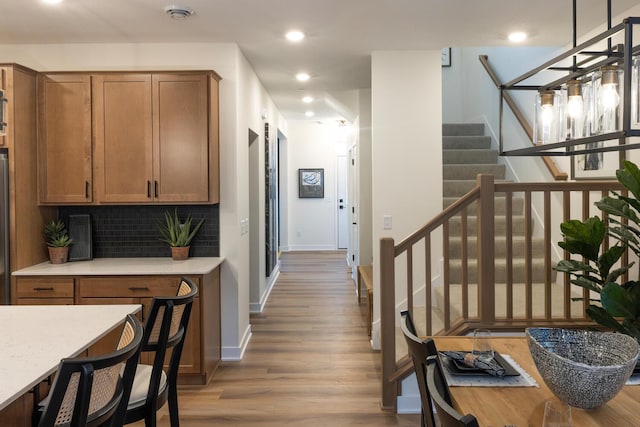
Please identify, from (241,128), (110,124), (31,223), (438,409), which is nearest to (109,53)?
(110,124)

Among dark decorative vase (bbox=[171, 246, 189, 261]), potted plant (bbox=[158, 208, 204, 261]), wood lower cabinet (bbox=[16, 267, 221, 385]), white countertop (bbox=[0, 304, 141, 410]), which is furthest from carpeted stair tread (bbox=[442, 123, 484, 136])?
white countertop (bbox=[0, 304, 141, 410])

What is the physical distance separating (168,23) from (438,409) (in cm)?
337

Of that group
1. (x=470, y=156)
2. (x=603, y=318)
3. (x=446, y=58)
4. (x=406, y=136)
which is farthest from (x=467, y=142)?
(x=603, y=318)

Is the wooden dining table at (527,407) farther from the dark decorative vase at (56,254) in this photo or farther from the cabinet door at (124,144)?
the dark decorative vase at (56,254)

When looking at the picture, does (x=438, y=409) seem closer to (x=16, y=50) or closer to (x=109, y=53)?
(x=109, y=53)

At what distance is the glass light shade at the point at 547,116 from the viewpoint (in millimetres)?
1951

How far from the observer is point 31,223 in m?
3.76

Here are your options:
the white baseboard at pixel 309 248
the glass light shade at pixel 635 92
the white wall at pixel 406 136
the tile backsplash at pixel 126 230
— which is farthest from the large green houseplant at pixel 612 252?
the white baseboard at pixel 309 248

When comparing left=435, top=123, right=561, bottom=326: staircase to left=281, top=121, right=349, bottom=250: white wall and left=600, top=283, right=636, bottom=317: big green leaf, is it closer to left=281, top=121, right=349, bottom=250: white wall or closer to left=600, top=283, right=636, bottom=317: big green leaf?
left=600, top=283, right=636, bottom=317: big green leaf

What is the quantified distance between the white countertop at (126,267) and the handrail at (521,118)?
256 cm

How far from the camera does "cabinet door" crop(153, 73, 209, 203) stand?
3.87 m

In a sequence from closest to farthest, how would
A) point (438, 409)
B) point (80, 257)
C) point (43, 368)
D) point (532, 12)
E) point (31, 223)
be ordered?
point (438, 409)
point (43, 368)
point (532, 12)
point (31, 223)
point (80, 257)

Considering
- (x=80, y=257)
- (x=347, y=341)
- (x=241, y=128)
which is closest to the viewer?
(x=80, y=257)

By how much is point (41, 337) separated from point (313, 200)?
9061 millimetres
